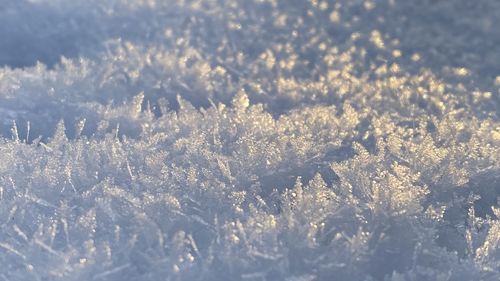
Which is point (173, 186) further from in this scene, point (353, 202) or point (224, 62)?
point (224, 62)

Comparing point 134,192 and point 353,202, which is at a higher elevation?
point 134,192

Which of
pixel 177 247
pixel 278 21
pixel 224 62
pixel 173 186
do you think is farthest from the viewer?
pixel 278 21

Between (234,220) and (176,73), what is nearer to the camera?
(234,220)

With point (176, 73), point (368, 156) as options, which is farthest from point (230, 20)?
point (368, 156)

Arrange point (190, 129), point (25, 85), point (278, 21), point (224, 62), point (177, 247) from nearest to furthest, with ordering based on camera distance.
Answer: point (177, 247)
point (190, 129)
point (25, 85)
point (224, 62)
point (278, 21)


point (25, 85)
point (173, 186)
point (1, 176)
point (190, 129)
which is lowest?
point (173, 186)

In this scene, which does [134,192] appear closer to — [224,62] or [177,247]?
[177,247]
